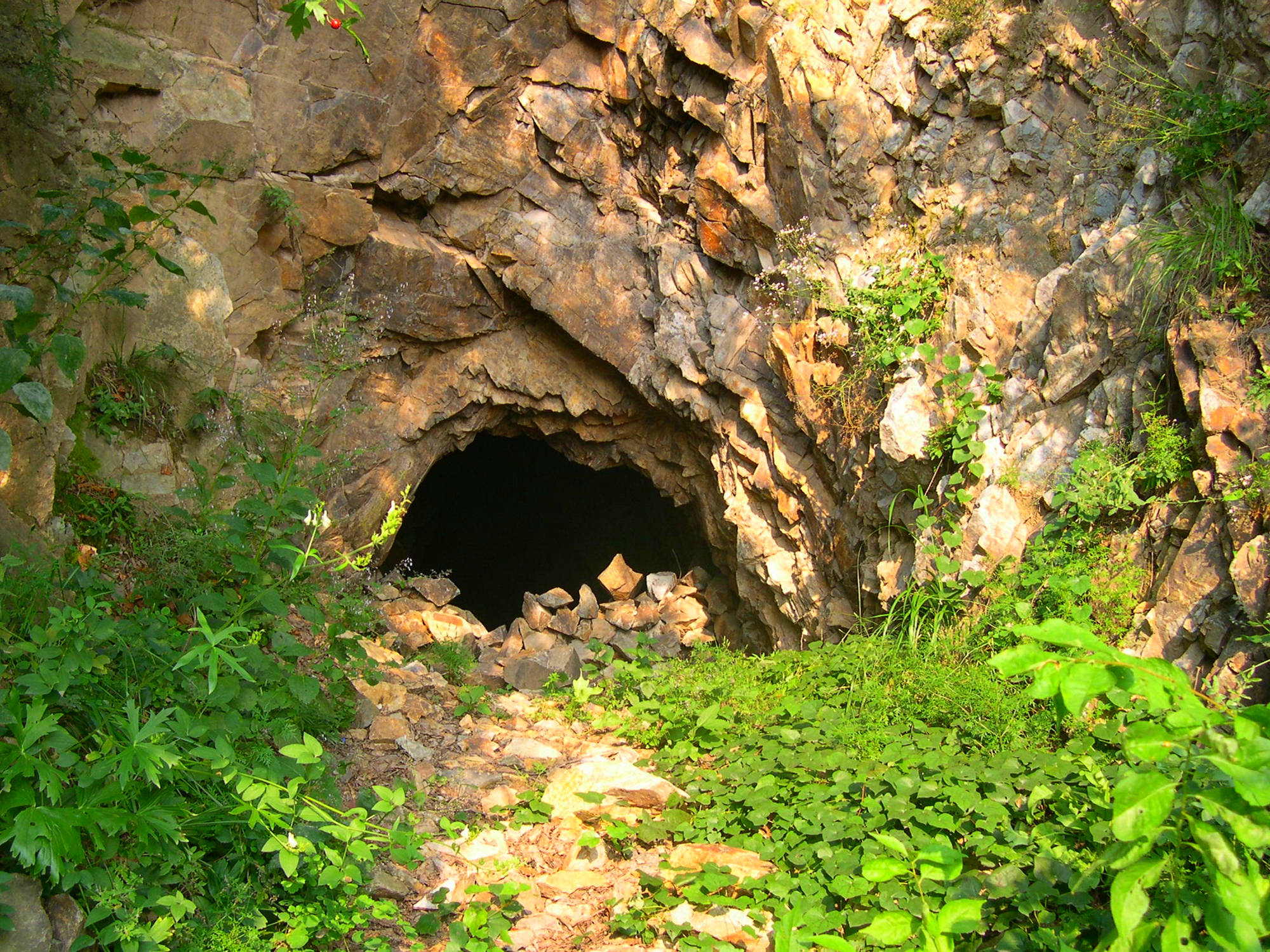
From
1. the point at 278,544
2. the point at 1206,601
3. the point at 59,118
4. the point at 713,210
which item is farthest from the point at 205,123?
the point at 1206,601

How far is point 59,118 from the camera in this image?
3.89 m

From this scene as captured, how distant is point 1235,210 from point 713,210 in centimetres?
370

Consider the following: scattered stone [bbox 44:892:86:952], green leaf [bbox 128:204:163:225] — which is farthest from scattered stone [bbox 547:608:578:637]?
scattered stone [bbox 44:892:86:952]

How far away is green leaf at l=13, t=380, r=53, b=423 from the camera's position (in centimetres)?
237

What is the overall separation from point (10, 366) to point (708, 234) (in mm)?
5224

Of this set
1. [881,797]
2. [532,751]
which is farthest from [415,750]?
[881,797]

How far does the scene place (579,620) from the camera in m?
7.86

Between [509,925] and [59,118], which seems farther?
[59,118]

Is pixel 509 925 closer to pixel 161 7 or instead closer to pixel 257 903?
pixel 257 903

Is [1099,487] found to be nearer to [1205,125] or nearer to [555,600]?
[1205,125]

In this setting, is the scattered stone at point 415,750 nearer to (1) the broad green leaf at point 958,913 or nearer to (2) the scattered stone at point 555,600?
(1) the broad green leaf at point 958,913

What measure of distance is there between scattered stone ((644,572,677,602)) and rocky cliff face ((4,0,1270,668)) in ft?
2.92

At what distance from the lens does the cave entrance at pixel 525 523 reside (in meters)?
10.4

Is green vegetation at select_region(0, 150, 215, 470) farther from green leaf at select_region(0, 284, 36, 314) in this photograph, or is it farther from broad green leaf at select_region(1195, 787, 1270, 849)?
broad green leaf at select_region(1195, 787, 1270, 849)
